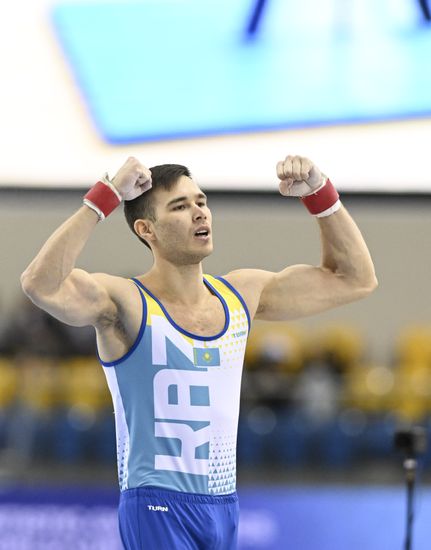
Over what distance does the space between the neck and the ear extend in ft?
0.29

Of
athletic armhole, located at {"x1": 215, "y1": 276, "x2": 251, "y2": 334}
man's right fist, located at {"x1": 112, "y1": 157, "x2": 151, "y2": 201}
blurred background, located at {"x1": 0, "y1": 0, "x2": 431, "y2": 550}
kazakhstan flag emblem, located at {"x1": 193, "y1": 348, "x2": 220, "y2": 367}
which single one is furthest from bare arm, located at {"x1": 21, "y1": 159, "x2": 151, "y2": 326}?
blurred background, located at {"x1": 0, "y1": 0, "x2": 431, "y2": 550}

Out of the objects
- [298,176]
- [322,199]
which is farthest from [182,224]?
[322,199]

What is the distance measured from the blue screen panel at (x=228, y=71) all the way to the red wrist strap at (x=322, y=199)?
620 millimetres

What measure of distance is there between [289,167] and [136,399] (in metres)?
0.95

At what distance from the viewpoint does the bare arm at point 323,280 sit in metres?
3.70

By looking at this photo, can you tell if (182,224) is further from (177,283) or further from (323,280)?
(323,280)

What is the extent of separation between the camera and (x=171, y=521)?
3.26 m

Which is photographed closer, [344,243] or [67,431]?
[344,243]

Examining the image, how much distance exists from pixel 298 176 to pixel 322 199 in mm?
175

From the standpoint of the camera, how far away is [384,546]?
620 centimetres

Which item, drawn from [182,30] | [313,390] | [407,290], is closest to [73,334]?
[313,390]

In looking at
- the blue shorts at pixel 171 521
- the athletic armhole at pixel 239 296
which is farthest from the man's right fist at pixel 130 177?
the blue shorts at pixel 171 521

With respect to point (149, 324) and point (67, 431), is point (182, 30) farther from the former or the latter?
point (67, 431)

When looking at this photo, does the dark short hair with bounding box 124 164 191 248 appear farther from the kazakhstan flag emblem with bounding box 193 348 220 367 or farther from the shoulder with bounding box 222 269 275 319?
the kazakhstan flag emblem with bounding box 193 348 220 367
